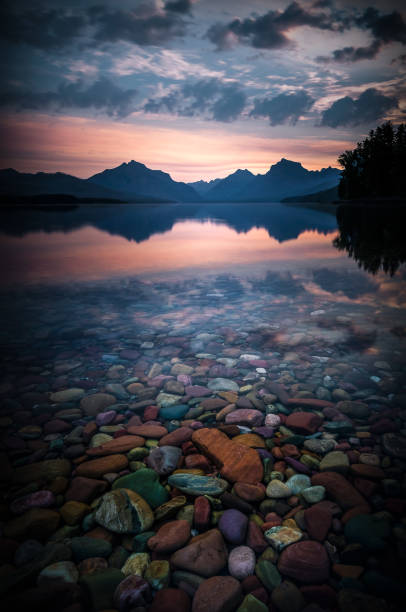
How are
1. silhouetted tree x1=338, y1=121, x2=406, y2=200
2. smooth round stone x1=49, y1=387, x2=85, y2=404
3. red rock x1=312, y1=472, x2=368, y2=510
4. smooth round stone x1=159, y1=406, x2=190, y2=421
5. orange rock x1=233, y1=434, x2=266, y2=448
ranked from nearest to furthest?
red rock x1=312, y1=472, x2=368, y2=510
orange rock x1=233, y1=434, x2=266, y2=448
smooth round stone x1=159, y1=406, x2=190, y2=421
smooth round stone x1=49, y1=387, x2=85, y2=404
silhouetted tree x1=338, y1=121, x2=406, y2=200

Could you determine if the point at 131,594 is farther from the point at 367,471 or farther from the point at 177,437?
the point at 367,471

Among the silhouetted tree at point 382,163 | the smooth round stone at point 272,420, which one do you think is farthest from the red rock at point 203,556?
the silhouetted tree at point 382,163

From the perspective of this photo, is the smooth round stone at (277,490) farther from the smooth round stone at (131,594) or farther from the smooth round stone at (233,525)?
the smooth round stone at (131,594)

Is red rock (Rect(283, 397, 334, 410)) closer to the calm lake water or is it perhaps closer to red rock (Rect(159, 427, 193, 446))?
the calm lake water

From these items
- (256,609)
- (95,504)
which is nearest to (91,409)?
(95,504)

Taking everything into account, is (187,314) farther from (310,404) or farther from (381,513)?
(381,513)

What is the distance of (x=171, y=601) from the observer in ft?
9.25

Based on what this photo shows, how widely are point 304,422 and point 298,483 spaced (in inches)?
46.8

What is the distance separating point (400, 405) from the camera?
553 cm

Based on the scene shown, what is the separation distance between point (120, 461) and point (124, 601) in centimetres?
168

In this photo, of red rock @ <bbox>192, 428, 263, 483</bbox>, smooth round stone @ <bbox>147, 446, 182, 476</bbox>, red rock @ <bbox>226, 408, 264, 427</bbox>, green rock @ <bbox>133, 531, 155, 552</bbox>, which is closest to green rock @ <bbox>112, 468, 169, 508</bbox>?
smooth round stone @ <bbox>147, 446, 182, 476</bbox>

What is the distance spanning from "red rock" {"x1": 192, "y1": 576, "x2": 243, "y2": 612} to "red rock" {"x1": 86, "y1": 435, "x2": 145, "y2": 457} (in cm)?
210

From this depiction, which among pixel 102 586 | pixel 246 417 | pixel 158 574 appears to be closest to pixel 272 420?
pixel 246 417

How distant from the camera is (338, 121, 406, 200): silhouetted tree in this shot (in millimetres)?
111250
